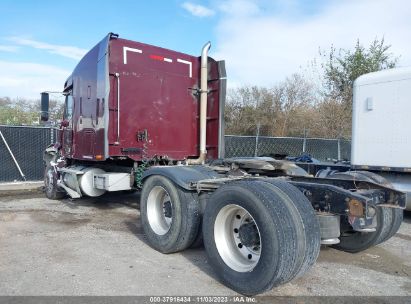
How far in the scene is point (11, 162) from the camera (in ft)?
42.6

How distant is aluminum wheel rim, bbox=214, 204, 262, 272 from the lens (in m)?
4.43

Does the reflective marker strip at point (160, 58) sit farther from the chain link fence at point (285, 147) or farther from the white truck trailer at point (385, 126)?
the chain link fence at point (285, 147)

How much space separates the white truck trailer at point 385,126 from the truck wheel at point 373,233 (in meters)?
2.65

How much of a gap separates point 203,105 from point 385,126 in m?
3.60

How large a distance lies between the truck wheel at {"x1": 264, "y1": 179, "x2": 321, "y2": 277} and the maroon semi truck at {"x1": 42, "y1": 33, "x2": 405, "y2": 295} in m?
0.01

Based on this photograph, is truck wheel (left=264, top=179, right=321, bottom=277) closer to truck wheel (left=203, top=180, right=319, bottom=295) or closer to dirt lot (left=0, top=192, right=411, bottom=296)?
truck wheel (left=203, top=180, right=319, bottom=295)

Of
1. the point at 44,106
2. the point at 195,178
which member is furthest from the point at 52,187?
the point at 195,178

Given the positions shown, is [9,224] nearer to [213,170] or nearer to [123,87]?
[123,87]

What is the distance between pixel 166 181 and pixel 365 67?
1978cm

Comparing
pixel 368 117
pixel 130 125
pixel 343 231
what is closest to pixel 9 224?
pixel 130 125

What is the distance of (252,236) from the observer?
14.0 ft

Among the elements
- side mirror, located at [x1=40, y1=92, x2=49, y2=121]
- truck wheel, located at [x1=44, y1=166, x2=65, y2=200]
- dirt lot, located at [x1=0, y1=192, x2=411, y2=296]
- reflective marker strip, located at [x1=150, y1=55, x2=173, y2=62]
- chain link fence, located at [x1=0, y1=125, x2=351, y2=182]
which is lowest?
dirt lot, located at [x1=0, y1=192, x2=411, y2=296]

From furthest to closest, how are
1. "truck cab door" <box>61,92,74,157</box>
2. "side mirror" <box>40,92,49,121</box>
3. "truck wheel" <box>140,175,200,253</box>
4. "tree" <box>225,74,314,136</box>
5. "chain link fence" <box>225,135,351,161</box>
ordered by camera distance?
"tree" <box>225,74,314,136</box> → "chain link fence" <box>225,135,351,161</box> → "side mirror" <box>40,92,49,121</box> → "truck cab door" <box>61,92,74,157</box> → "truck wheel" <box>140,175,200,253</box>

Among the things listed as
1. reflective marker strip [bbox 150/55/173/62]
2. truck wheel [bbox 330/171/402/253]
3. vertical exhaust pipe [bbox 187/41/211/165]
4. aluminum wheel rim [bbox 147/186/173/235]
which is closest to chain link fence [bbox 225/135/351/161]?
vertical exhaust pipe [bbox 187/41/211/165]
